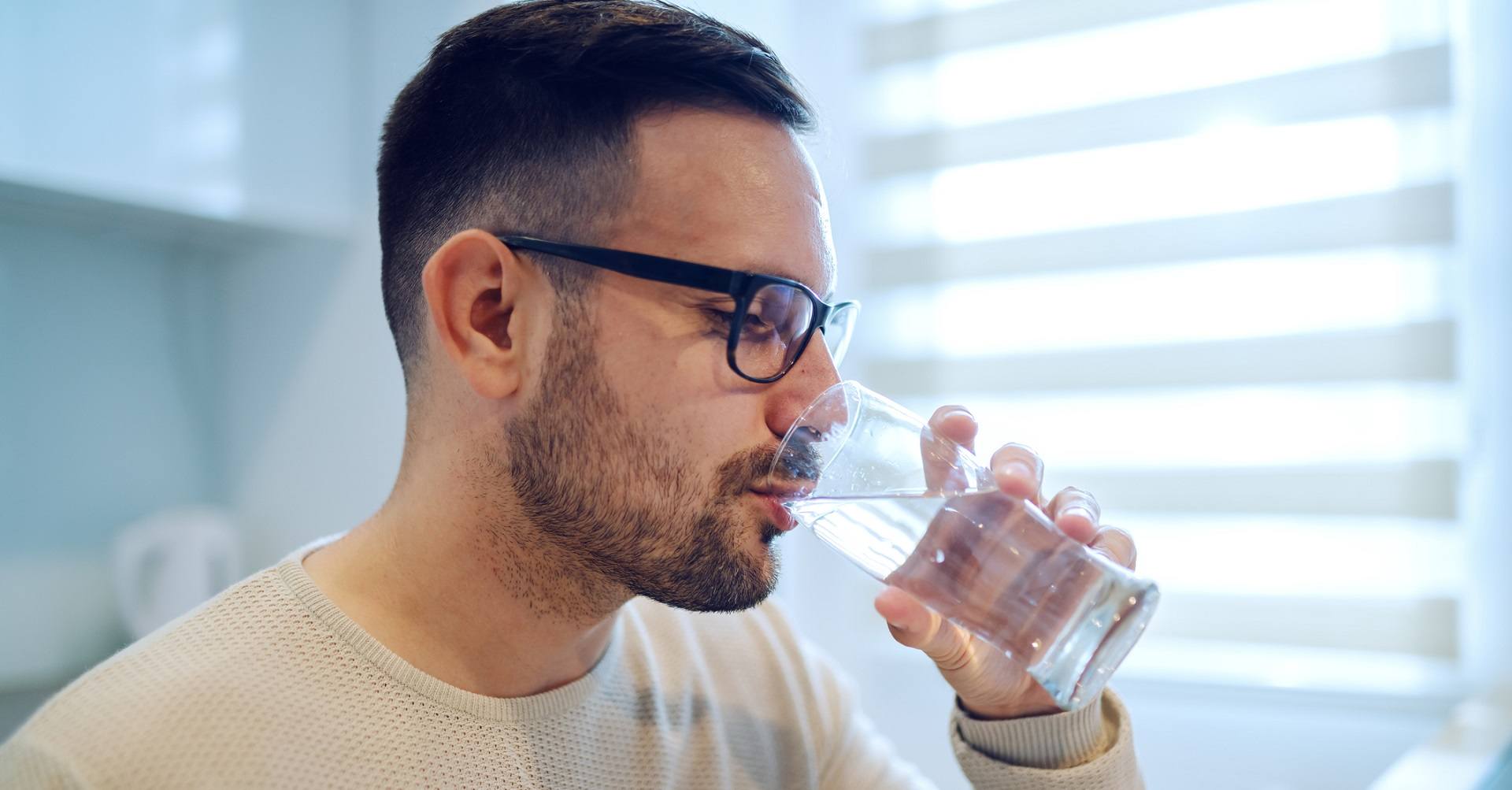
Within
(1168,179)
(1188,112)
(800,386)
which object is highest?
(1188,112)

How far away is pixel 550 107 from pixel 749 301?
0.28m

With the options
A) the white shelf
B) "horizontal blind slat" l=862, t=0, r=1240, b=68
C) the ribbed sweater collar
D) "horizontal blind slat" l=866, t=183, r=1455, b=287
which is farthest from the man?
"horizontal blind slat" l=862, t=0, r=1240, b=68

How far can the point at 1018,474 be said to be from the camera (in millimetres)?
764

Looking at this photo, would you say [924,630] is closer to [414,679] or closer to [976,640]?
[976,640]

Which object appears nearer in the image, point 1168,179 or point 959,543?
point 959,543

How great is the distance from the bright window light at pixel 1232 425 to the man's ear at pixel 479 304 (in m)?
1.00

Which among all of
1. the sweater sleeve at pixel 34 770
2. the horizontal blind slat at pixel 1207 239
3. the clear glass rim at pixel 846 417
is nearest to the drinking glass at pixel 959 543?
the clear glass rim at pixel 846 417

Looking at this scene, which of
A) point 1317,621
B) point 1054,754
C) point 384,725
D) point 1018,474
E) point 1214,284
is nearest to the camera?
point 1018,474

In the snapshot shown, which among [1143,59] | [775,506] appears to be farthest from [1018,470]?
[1143,59]

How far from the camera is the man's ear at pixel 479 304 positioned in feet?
3.10

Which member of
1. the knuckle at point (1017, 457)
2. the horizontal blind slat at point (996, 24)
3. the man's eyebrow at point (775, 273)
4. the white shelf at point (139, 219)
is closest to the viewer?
the knuckle at point (1017, 457)

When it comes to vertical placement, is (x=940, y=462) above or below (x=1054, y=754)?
above

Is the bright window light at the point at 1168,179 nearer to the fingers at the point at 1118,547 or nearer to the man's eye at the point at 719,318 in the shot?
the fingers at the point at 1118,547

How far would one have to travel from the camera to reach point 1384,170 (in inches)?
69.0
